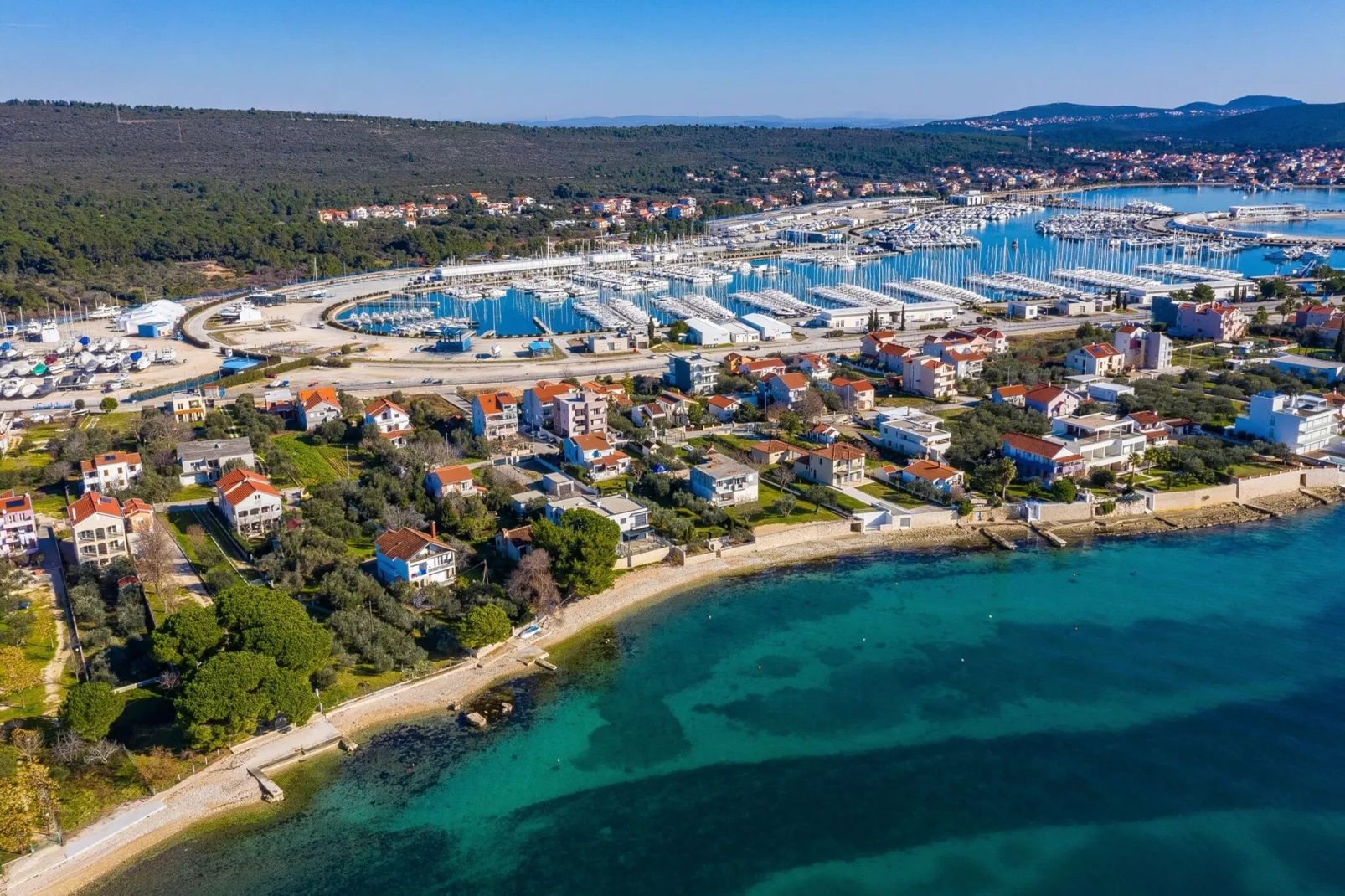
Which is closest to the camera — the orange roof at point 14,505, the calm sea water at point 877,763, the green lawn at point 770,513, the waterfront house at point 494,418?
the calm sea water at point 877,763

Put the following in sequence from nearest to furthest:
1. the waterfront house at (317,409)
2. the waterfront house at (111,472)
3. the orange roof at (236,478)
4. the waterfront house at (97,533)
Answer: the waterfront house at (97,533)
the orange roof at (236,478)
the waterfront house at (111,472)
the waterfront house at (317,409)

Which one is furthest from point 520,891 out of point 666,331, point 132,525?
point 666,331

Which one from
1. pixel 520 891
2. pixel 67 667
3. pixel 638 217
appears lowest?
pixel 520 891

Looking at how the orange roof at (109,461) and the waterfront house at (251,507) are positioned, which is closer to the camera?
the waterfront house at (251,507)

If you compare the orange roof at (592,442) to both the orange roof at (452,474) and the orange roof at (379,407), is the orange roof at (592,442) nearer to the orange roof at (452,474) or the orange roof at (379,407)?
the orange roof at (452,474)

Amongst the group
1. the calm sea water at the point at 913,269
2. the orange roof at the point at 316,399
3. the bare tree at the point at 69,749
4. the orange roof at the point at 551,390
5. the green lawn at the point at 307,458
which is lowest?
the bare tree at the point at 69,749

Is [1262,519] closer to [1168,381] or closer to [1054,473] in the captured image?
[1054,473]

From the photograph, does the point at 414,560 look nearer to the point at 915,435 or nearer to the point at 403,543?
the point at 403,543

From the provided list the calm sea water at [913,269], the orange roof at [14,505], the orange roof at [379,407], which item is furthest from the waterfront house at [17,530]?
the calm sea water at [913,269]
